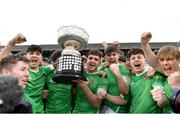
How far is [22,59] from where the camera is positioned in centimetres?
401

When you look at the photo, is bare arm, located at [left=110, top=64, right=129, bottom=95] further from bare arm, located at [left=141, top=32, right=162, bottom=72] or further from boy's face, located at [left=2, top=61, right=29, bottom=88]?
boy's face, located at [left=2, top=61, right=29, bottom=88]

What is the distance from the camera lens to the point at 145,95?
183 inches

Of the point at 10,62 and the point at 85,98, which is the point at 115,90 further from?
the point at 10,62

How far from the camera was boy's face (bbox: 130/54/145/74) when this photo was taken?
5238 millimetres

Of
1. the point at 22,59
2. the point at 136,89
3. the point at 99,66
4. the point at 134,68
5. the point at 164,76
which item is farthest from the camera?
the point at 99,66

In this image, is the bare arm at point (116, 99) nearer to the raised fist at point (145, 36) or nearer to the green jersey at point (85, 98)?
the green jersey at point (85, 98)

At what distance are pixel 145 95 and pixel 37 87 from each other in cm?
→ 157

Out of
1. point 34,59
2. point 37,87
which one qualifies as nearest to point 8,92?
point 37,87

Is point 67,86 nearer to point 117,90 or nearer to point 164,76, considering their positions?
point 117,90

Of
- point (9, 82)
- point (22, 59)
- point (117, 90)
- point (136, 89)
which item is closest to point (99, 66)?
point (117, 90)

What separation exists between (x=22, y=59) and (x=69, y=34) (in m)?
0.89

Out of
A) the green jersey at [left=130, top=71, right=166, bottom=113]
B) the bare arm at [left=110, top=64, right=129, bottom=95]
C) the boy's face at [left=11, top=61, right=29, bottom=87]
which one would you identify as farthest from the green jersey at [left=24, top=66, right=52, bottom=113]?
the boy's face at [left=11, top=61, right=29, bottom=87]

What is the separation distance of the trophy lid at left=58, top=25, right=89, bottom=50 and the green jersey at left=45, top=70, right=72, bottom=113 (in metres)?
0.82

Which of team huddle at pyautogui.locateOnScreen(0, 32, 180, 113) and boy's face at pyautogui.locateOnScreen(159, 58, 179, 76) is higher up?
boy's face at pyautogui.locateOnScreen(159, 58, 179, 76)
